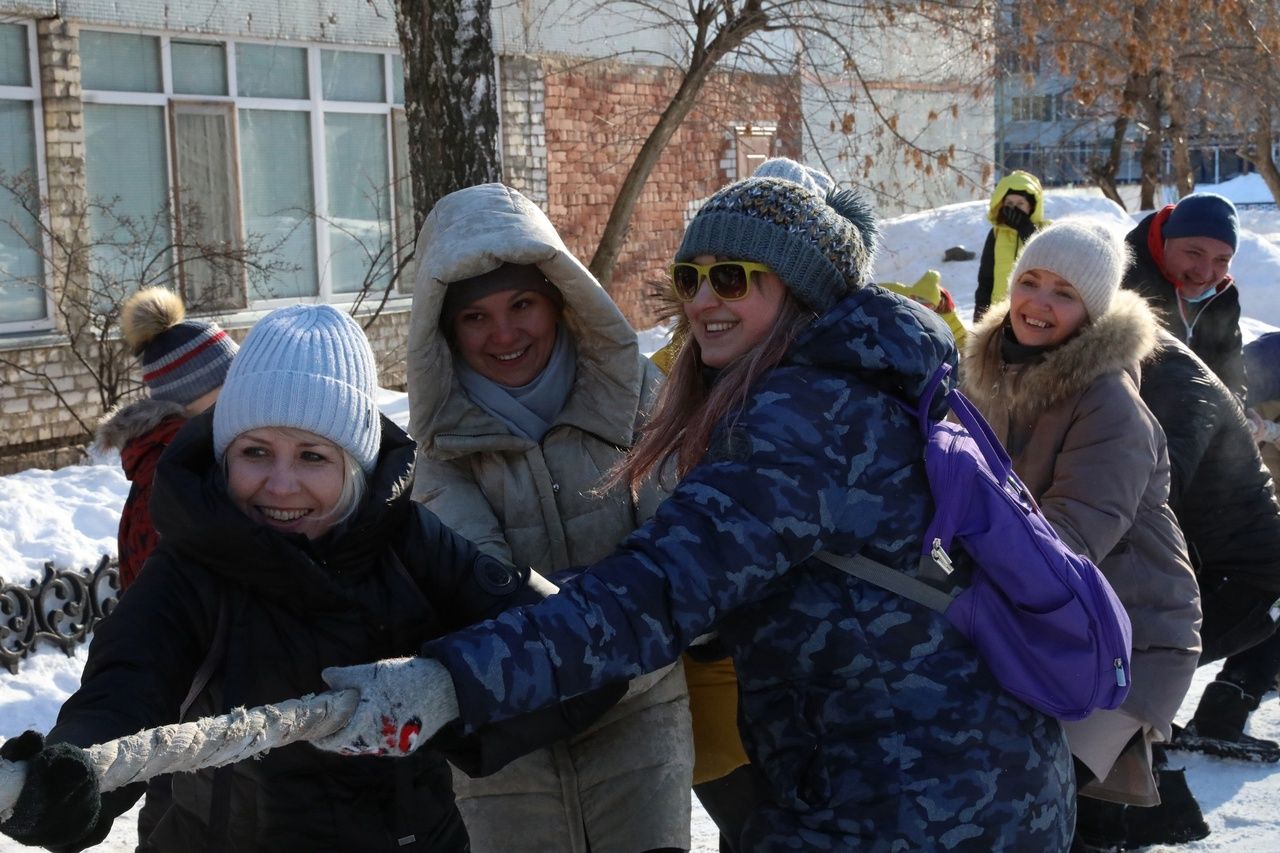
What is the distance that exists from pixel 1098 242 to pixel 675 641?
2450mm

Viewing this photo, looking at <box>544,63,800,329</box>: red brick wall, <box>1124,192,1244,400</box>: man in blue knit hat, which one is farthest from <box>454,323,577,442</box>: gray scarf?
<box>544,63,800,329</box>: red brick wall

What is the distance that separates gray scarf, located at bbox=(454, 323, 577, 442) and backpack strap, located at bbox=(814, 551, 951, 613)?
101 cm

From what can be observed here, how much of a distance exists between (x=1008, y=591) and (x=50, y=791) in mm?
1356

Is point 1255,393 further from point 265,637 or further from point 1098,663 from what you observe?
point 265,637

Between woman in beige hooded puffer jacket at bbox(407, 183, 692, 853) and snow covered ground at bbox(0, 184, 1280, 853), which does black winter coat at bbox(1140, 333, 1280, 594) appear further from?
woman in beige hooded puffer jacket at bbox(407, 183, 692, 853)

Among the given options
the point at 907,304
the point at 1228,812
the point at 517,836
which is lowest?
the point at 1228,812

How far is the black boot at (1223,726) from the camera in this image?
547cm

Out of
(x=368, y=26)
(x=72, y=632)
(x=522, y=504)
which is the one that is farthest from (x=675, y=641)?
(x=368, y=26)

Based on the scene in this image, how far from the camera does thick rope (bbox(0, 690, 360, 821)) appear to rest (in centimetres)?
178

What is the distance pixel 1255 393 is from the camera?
255 inches

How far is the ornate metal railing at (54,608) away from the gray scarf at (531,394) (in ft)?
11.8

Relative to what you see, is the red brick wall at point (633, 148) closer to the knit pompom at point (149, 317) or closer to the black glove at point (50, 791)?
the knit pompom at point (149, 317)

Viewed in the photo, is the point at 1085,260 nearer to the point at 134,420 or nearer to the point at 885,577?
the point at 885,577

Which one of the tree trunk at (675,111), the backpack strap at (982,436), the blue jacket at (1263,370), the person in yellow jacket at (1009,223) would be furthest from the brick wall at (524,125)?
the backpack strap at (982,436)
